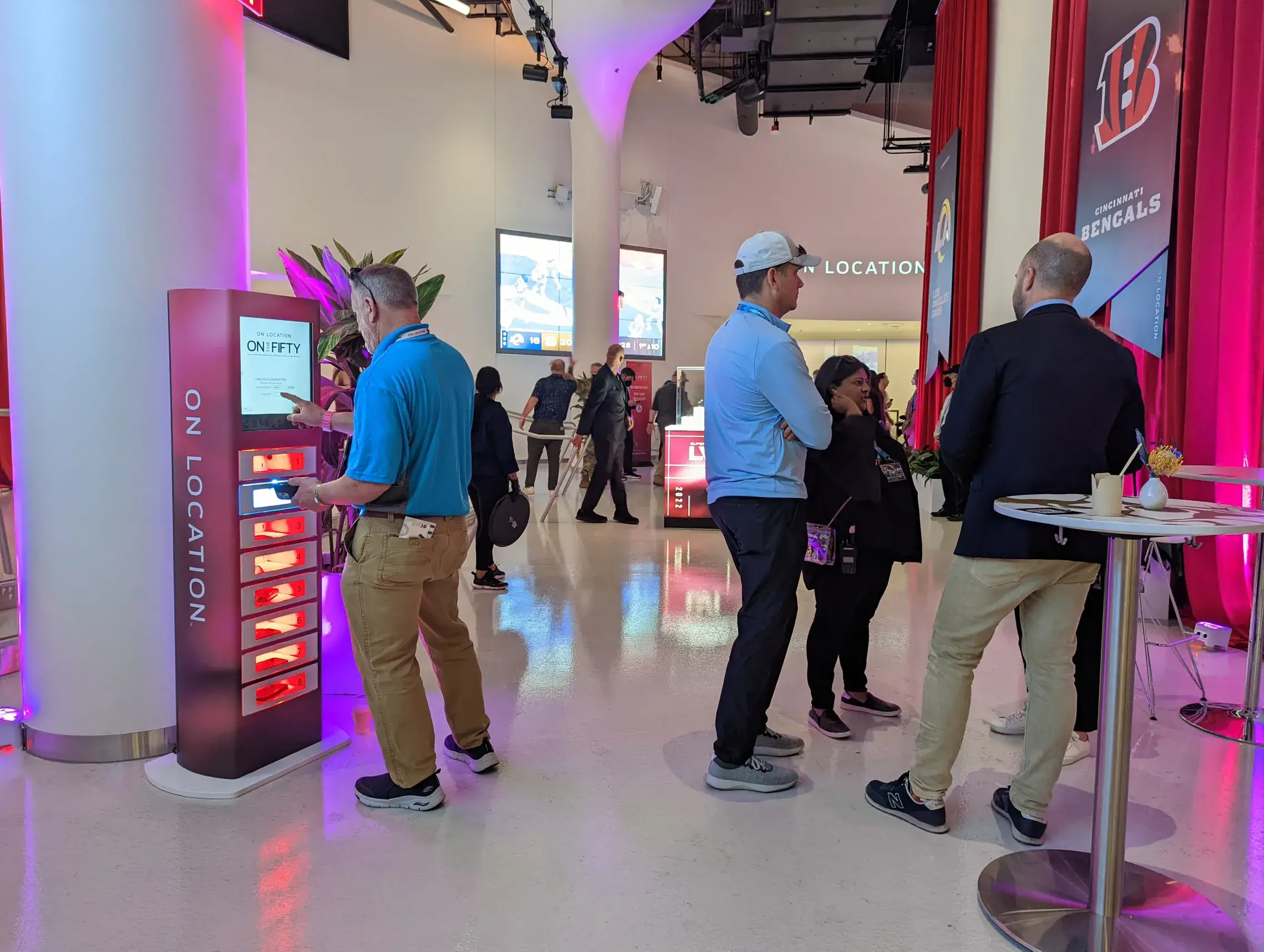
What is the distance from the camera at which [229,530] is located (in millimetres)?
2541

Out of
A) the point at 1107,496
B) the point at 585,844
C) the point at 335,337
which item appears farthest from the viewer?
the point at 335,337

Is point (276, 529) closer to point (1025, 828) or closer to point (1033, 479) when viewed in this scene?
point (1033, 479)

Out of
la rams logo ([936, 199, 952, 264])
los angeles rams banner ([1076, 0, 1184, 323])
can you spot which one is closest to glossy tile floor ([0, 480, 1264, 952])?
los angeles rams banner ([1076, 0, 1184, 323])

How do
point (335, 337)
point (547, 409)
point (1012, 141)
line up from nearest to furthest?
1. point (335, 337)
2. point (1012, 141)
3. point (547, 409)

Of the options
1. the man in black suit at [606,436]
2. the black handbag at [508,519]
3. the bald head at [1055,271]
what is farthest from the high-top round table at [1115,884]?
the man in black suit at [606,436]

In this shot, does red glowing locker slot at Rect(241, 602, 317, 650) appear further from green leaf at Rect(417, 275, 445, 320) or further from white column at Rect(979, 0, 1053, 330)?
white column at Rect(979, 0, 1053, 330)

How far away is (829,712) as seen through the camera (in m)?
3.12

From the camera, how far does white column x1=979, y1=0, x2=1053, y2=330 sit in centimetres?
665

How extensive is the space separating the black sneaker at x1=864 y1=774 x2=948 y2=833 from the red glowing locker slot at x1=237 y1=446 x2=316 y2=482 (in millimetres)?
2006

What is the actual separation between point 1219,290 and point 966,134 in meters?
4.68

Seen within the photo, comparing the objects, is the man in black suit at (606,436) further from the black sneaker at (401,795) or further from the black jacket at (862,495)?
the black sneaker at (401,795)

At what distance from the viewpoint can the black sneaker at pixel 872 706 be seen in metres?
3.27

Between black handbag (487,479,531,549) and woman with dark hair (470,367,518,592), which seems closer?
black handbag (487,479,531,549)

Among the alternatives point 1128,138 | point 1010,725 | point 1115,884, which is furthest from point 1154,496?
point 1128,138
